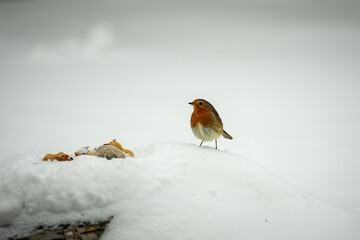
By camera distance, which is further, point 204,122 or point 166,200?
point 204,122

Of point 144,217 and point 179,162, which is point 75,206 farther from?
point 179,162

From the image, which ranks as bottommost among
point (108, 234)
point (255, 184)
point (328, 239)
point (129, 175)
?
point (328, 239)

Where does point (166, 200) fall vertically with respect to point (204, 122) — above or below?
below

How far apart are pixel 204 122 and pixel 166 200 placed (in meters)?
1.12

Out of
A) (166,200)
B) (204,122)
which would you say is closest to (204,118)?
(204,122)

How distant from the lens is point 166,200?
218cm

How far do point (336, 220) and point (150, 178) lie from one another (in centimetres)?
187

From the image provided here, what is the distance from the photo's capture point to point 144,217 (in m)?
2.03

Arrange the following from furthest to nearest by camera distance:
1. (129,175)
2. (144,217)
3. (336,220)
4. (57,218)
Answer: (336,220) → (129,175) → (144,217) → (57,218)

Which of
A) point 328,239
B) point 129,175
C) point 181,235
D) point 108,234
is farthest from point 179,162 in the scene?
point 328,239

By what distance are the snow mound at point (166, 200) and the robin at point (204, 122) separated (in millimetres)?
356

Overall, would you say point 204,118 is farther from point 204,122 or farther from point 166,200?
point 166,200

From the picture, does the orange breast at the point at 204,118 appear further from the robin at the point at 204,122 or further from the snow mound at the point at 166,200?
the snow mound at the point at 166,200

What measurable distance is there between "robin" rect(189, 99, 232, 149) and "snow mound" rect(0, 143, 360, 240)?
0.36 metres
